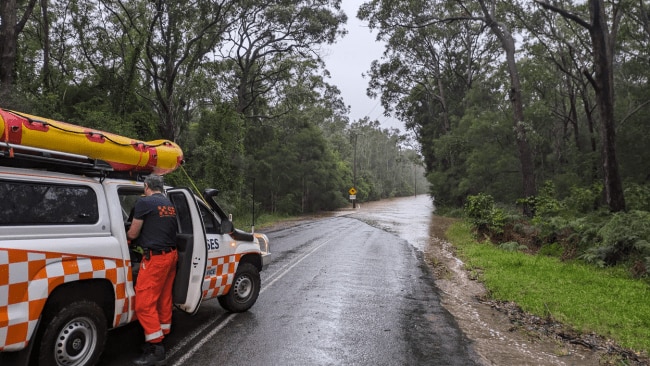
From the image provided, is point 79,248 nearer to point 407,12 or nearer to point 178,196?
point 178,196

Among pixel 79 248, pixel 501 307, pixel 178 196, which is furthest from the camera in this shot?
pixel 501 307

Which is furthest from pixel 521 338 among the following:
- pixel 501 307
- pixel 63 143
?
pixel 63 143

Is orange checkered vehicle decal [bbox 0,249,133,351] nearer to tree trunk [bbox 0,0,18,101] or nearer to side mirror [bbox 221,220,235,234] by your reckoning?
side mirror [bbox 221,220,235,234]

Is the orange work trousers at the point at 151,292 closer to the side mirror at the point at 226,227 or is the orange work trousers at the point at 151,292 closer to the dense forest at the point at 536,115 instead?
the side mirror at the point at 226,227

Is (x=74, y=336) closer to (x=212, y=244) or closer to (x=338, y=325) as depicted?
(x=212, y=244)

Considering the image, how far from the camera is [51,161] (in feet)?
12.2

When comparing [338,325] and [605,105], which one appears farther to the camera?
[605,105]

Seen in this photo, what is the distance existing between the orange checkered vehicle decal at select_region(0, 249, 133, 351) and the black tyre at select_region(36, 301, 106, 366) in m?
0.20

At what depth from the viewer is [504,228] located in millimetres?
16016

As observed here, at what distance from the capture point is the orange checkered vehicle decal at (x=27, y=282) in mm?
3146

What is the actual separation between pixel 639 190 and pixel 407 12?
14.4 metres

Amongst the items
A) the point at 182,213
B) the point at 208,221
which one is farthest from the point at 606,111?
the point at 182,213

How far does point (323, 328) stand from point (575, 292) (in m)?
5.39

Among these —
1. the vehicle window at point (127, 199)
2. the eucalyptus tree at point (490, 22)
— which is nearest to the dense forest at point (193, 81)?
the eucalyptus tree at point (490, 22)
